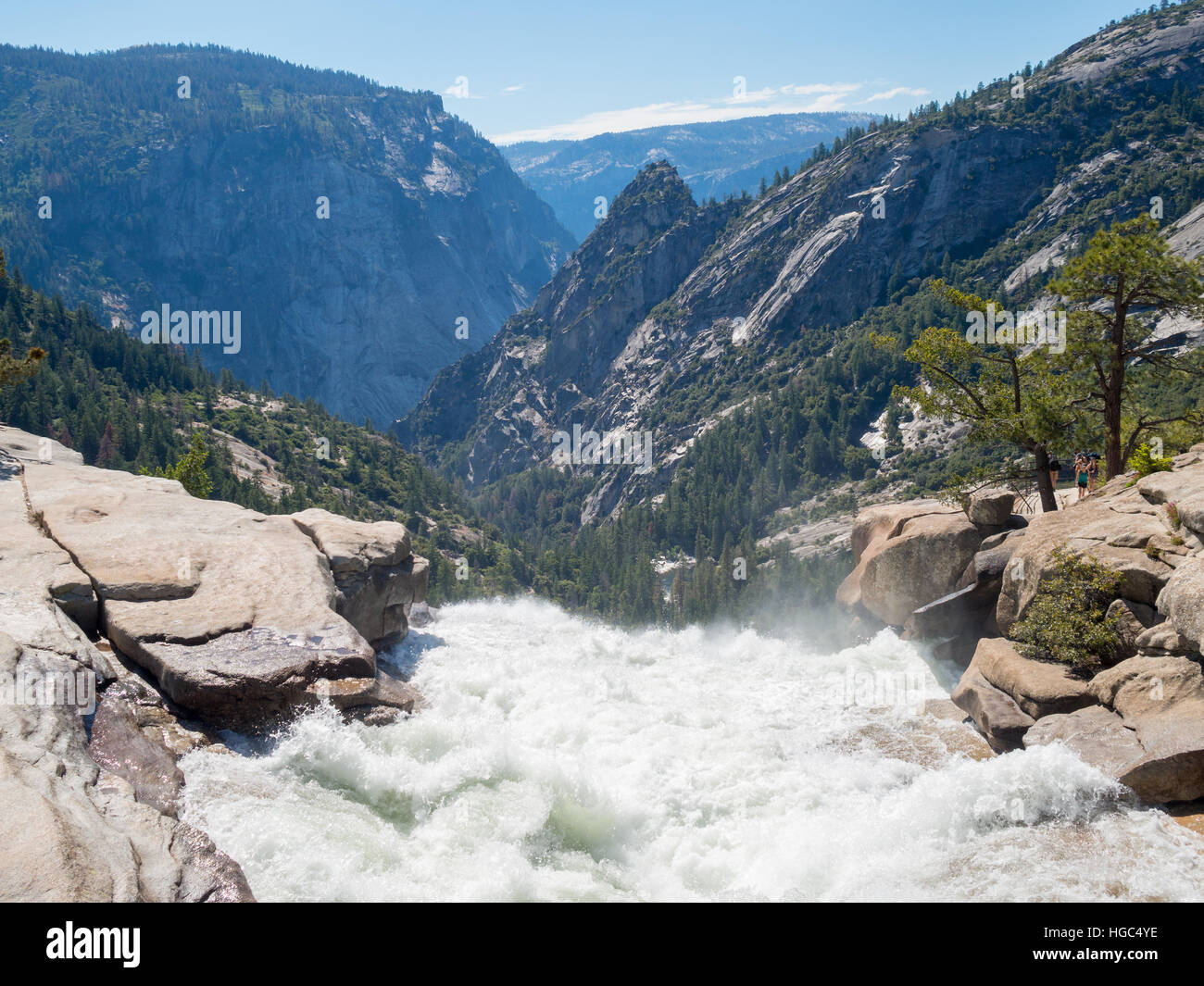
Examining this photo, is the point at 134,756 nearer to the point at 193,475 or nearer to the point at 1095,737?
the point at 1095,737

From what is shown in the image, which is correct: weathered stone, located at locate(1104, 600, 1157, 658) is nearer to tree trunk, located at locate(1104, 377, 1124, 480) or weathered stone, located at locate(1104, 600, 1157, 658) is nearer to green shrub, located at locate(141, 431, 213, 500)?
tree trunk, located at locate(1104, 377, 1124, 480)

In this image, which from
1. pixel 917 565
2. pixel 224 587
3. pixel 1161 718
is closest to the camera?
pixel 1161 718

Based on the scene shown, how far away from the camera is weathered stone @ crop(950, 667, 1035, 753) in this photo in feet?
76.2

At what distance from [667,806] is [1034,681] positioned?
1204cm

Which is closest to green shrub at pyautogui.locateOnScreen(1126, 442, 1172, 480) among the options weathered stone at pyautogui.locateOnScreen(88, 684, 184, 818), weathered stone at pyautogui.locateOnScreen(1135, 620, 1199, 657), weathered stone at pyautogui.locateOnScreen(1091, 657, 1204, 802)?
weathered stone at pyautogui.locateOnScreen(1135, 620, 1199, 657)

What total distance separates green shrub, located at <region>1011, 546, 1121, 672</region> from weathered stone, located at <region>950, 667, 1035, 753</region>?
191 cm

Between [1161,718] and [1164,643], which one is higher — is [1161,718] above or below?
below

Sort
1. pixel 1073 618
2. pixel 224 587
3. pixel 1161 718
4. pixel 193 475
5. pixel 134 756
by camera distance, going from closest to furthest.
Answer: pixel 134 756
pixel 1161 718
pixel 1073 618
pixel 224 587
pixel 193 475

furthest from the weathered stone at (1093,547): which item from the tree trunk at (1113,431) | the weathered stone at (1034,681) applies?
the tree trunk at (1113,431)

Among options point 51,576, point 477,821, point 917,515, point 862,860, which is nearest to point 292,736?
point 477,821

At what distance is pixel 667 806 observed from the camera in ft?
71.1

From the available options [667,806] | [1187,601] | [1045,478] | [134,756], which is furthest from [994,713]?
[134,756]

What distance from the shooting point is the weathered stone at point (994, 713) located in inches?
915

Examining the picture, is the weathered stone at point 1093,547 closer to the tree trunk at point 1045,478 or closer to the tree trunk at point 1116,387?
the tree trunk at point 1116,387
